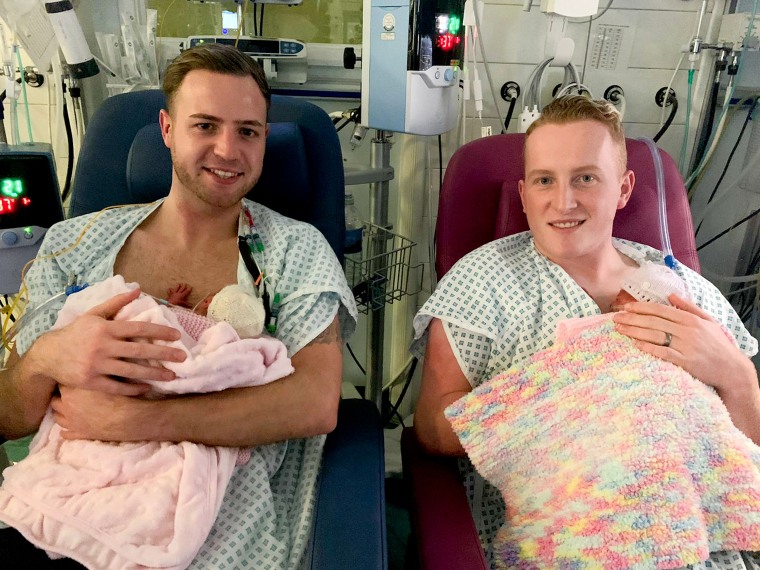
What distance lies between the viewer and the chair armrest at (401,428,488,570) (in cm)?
85

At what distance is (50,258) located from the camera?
123 cm

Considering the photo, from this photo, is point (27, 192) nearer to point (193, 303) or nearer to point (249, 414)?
point (193, 303)

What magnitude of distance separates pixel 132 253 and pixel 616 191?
1.09 metres

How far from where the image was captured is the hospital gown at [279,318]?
0.93 meters

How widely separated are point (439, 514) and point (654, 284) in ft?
2.25

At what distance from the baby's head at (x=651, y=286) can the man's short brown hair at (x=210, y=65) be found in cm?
92

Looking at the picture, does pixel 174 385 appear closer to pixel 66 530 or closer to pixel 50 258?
pixel 66 530

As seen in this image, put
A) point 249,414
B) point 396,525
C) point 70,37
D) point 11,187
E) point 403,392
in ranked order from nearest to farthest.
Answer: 1. point 249,414
2. point 11,187
3. point 70,37
4. point 396,525
5. point 403,392

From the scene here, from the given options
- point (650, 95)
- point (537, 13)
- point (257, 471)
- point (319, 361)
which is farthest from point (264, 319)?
point (650, 95)

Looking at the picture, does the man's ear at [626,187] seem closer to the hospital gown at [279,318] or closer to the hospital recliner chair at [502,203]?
the hospital recliner chair at [502,203]

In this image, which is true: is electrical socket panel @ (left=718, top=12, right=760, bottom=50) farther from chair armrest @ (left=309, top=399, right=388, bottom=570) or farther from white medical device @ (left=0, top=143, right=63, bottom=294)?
white medical device @ (left=0, top=143, right=63, bottom=294)

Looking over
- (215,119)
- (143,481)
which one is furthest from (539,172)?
(143,481)

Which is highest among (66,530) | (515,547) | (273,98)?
(273,98)

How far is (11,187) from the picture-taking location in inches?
51.4
